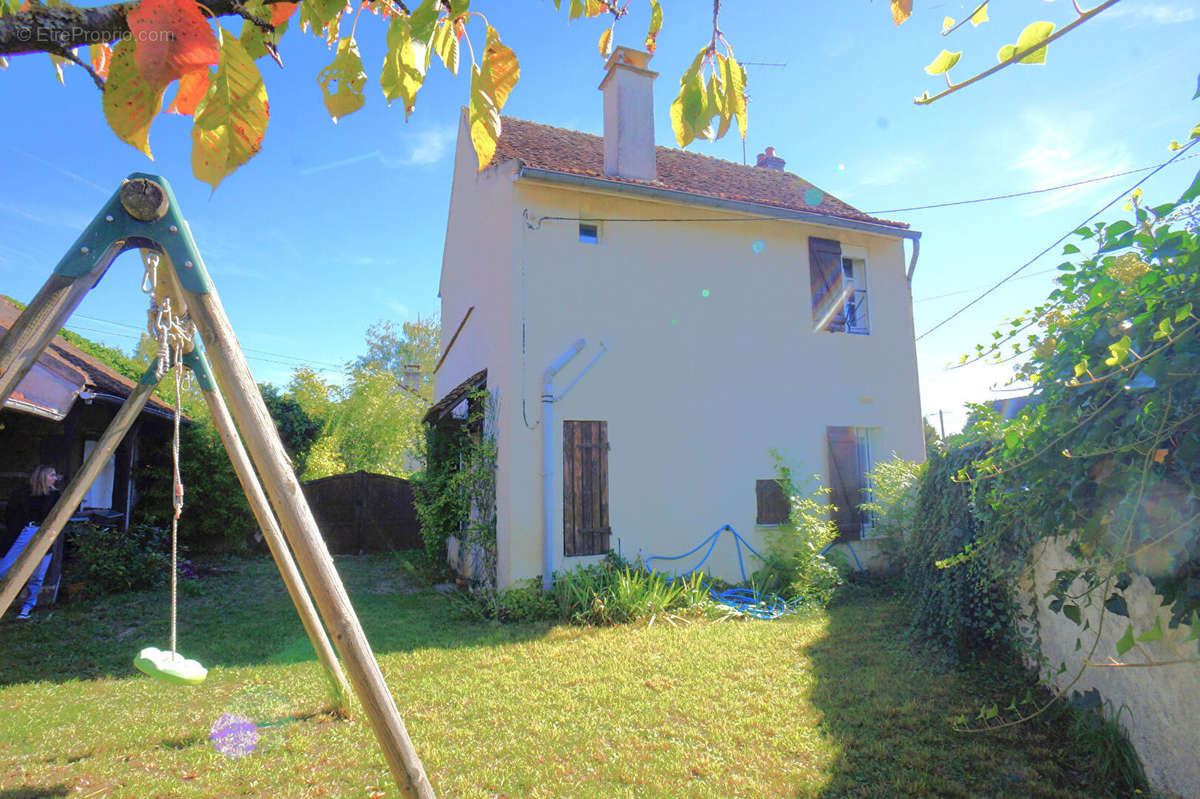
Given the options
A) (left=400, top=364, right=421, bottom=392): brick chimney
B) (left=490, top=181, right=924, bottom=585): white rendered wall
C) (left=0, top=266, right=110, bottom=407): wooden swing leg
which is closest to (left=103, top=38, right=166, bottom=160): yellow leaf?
(left=0, top=266, right=110, bottom=407): wooden swing leg

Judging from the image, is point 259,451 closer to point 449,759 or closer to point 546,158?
point 449,759

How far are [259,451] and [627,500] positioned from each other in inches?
229

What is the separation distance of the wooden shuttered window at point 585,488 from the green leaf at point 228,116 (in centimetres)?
621

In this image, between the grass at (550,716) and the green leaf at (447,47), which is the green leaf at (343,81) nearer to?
the green leaf at (447,47)

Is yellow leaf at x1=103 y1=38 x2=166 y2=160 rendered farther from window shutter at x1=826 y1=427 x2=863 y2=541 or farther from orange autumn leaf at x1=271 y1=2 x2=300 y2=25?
window shutter at x1=826 y1=427 x2=863 y2=541

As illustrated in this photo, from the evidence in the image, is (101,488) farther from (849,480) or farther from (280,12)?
(849,480)

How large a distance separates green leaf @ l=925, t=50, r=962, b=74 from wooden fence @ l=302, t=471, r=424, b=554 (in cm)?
1276

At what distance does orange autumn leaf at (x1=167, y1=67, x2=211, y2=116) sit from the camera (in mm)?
1107

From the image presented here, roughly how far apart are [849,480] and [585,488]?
13.3 ft

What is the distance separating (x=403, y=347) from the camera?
110 ft

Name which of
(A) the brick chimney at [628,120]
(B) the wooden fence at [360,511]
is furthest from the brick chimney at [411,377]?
(A) the brick chimney at [628,120]

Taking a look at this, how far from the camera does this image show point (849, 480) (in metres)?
8.87

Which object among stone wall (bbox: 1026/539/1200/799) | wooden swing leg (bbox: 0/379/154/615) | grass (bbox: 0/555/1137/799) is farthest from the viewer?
grass (bbox: 0/555/1137/799)

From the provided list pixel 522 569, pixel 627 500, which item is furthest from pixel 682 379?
pixel 522 569
